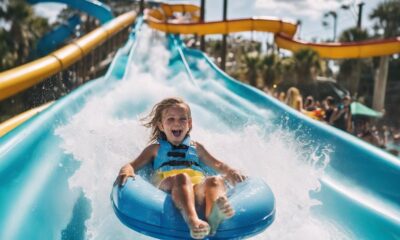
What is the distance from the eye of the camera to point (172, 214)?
68.2 inches

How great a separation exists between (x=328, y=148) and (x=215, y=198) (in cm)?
158

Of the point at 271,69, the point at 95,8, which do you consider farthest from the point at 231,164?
the point at 95,8

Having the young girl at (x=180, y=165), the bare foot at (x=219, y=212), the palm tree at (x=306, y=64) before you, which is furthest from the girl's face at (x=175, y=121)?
the palm tree at (x=306, y=64)

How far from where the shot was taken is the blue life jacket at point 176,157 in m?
2.38

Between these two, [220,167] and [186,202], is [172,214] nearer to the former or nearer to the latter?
[186,202]

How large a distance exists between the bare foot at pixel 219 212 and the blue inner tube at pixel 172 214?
0.08 ft

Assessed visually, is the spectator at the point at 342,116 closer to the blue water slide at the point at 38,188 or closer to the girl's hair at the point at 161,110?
the girl's hair at the point at 161,110

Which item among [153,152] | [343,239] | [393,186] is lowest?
[343,239]

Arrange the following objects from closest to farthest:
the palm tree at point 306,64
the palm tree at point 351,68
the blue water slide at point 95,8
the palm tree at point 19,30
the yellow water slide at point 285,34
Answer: the yellow water slide at point 285,34, the palm tree at point 306,64, the blue water slide at point 95,8, the palm tree at point 19,30, the palm tree at point 351,68

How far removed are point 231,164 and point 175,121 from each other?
3.18ft

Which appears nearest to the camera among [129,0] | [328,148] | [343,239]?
[343,239]

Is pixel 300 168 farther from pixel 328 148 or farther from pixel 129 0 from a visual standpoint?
pixel 129 0

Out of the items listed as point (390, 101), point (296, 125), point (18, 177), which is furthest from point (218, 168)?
point (390, 101)

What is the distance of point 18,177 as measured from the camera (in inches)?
83.2
